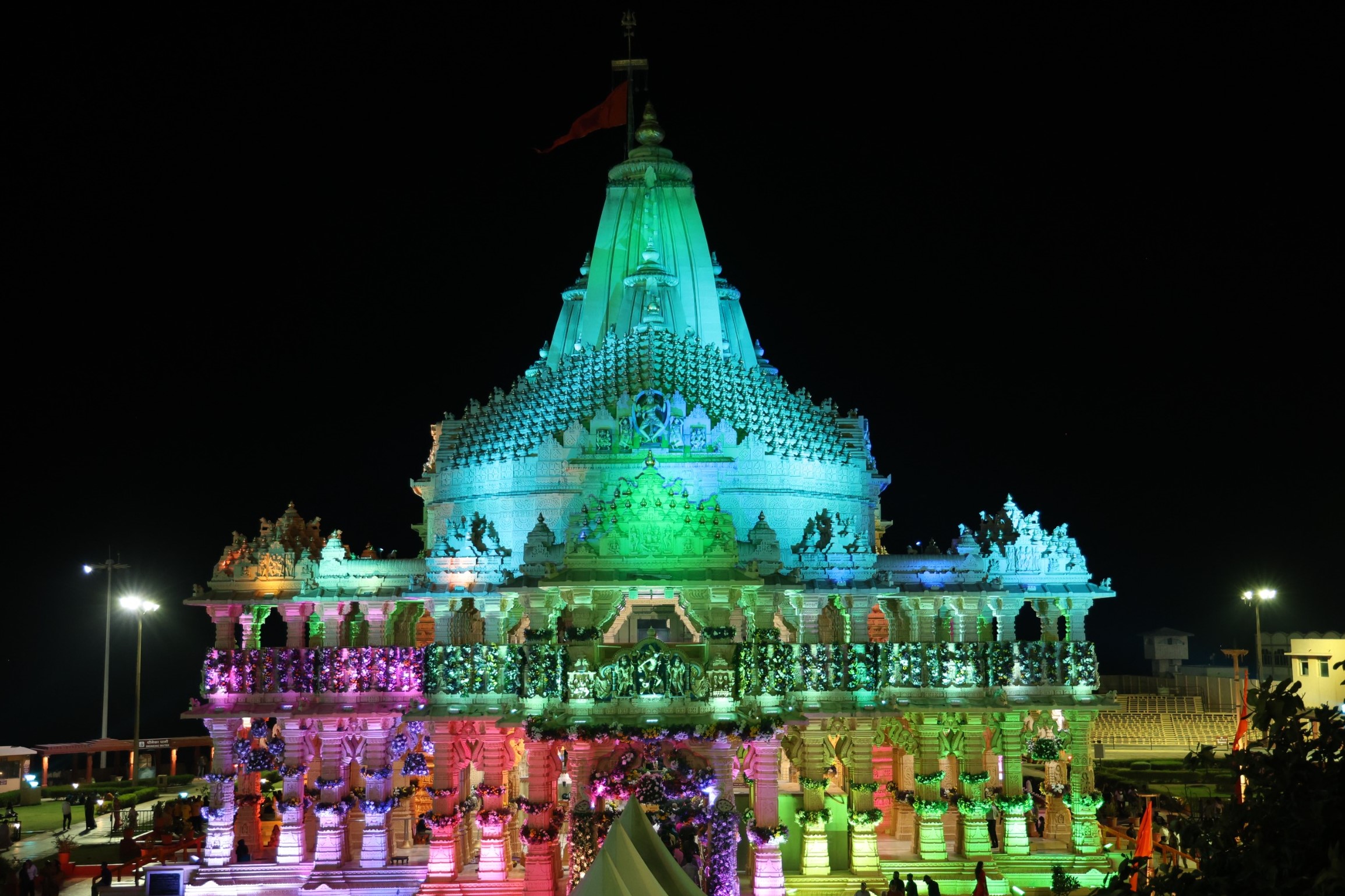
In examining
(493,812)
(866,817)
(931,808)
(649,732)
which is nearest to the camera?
(649,732)

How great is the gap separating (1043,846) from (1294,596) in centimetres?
3832

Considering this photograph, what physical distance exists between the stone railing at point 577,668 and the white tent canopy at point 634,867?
8.78 meters

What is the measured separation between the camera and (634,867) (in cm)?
1384

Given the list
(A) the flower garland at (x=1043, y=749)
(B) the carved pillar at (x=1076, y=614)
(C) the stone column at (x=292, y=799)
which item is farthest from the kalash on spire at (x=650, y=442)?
(A) the flower garland at (x=1043, y=749)

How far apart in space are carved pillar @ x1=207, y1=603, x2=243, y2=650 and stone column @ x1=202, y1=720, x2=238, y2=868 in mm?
3185

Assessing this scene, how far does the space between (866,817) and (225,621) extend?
16795 millimetres

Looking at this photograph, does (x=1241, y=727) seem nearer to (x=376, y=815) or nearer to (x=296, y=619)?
(x=376, y=815)

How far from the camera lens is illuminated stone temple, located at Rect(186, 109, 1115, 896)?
24.9 metres

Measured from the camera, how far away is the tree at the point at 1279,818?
773 cm

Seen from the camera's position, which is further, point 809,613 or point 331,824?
point 809,613

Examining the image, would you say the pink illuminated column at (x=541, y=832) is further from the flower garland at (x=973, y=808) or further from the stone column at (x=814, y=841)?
the flower garland at (x=973, y=808)

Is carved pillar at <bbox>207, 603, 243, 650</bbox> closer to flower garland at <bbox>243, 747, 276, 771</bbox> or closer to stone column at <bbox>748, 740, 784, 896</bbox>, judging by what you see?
flower garland at <bbox>243, 747, 276, 771</bbox>

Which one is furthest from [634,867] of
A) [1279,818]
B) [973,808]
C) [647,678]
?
[973,808]

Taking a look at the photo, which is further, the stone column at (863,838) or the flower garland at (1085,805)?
the flower garland at (1085,805)
